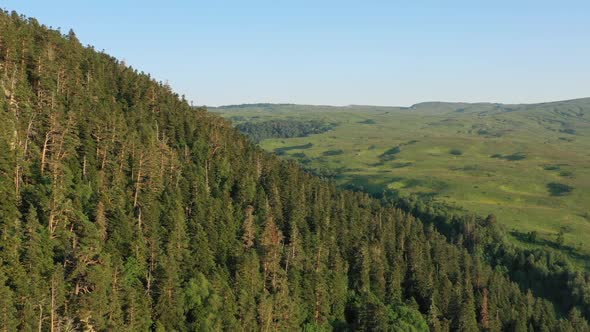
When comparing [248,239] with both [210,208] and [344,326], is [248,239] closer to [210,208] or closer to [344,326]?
[210,208]

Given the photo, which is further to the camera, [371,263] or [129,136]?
[371,263]

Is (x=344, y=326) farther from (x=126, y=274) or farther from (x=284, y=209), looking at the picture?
(x=126, y=274)

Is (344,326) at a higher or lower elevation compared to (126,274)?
lower

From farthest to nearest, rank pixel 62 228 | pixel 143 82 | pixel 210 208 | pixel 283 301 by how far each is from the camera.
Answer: pixel 143 82
pixel 210 208
pixel 283 301
pixel 62 228

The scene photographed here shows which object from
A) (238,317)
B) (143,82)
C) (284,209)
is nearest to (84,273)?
(238,317)

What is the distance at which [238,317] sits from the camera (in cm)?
10162

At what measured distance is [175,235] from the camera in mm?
104375

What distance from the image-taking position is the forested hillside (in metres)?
78.8

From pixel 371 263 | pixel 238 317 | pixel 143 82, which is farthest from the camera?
pixel 143 82

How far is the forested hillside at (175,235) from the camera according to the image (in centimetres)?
7881

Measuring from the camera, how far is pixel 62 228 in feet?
274

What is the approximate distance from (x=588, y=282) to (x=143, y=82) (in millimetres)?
183882

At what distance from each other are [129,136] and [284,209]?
54144 millimetres

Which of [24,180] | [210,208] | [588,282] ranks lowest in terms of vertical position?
[588,282]
